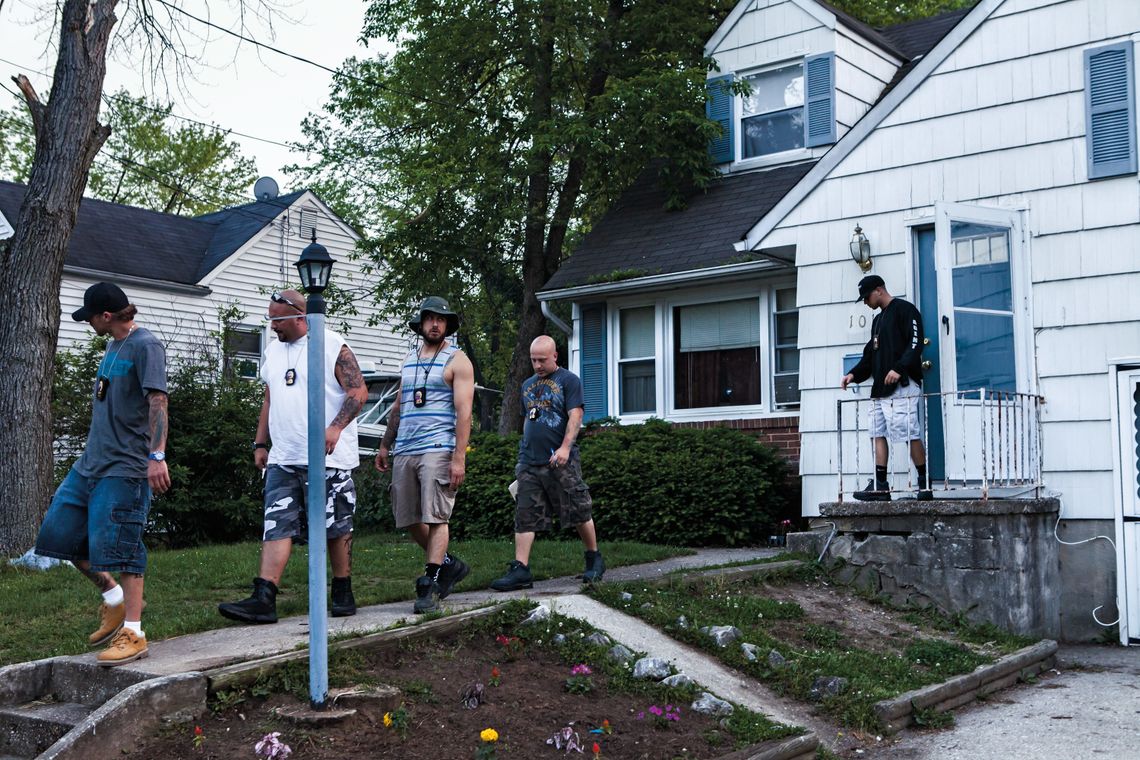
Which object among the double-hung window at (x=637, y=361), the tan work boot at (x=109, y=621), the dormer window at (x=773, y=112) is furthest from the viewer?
the dormer window at (x=773, y=112)

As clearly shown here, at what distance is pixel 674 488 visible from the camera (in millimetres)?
12094

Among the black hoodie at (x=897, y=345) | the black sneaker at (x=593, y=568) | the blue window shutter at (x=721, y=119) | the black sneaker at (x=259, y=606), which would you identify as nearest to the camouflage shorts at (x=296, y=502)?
the black sneaker at (x=259, y=606)

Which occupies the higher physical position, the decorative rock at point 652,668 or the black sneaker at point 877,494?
the black sneaker at point 877,494

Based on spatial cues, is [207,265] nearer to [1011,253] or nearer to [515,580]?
[515,580]

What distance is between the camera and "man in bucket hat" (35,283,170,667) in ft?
19.2

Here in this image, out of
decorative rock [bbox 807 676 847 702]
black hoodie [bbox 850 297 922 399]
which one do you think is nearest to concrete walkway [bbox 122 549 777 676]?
decorative rock [bbox 807 676 847 702]

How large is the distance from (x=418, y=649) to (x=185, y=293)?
1788 cm

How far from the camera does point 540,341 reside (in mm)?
8172

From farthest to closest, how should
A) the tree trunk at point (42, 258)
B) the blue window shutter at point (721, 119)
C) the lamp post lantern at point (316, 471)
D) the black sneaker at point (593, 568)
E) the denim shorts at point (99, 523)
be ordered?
the blue window shutter at point (721, 119), the tree trunk at point (42, 258), the black sneaker at point (593, 568), the denim shorts at point (99, 523), the lamp post lantern at point (316, 471)

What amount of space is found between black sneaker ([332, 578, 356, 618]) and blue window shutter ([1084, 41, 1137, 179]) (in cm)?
663

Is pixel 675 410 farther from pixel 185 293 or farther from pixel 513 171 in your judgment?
pixel 185 293

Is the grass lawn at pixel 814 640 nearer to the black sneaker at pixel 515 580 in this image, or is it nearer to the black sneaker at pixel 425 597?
the black sneaker at pixel 515 580

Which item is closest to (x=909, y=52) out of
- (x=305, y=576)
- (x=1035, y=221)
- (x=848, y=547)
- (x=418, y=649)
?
(x=1035, y=221)

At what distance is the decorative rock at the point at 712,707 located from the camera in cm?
589
